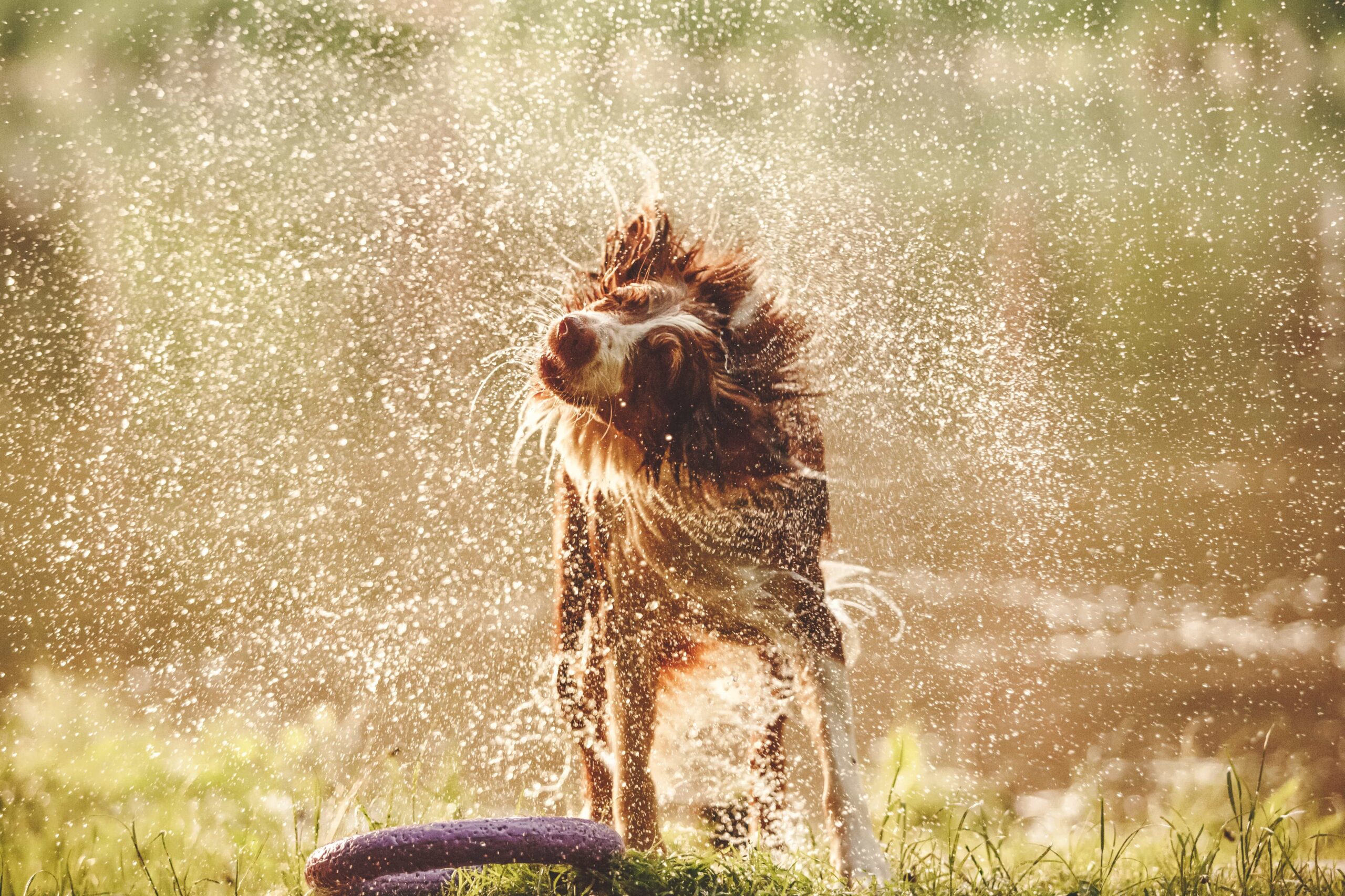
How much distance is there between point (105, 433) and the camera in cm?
488

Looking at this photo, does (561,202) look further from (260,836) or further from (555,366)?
(260,836)

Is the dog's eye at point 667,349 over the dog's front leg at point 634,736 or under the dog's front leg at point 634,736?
over

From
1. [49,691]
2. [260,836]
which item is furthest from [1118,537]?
[49,691]

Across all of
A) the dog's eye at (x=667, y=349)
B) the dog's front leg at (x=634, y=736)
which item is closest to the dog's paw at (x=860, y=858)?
the dog's front leg at (x=634, y=736)

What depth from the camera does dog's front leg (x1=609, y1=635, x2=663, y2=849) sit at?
2.44 meters

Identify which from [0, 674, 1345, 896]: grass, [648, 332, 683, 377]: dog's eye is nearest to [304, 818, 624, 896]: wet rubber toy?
[0, 674, 1345, 896]: grass

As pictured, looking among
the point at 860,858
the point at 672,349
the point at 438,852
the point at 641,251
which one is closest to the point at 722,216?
the point at 641,251

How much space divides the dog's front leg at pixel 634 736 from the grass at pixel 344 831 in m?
0.12

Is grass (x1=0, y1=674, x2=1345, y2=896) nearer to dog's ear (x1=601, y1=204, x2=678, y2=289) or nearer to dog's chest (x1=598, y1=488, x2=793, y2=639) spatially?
dog's chest (x1=598, y1=488, x2=793, y2=639)

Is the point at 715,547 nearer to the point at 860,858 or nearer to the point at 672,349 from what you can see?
the point at 672,349

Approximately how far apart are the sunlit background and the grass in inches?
12.3

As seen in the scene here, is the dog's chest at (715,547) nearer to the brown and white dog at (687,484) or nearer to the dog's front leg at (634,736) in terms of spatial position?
the brown and white dog at (687,484)

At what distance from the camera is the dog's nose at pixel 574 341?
2289mm

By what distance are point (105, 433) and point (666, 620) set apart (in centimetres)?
370
